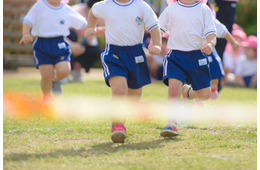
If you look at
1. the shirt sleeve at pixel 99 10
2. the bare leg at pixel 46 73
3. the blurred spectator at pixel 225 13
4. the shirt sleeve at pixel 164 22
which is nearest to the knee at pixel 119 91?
the shirt sleeve at pixel 99 10

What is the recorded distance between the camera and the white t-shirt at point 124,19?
4.00 metres

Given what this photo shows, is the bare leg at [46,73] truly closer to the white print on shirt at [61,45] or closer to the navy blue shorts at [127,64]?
the white print on shirt at [61,45]

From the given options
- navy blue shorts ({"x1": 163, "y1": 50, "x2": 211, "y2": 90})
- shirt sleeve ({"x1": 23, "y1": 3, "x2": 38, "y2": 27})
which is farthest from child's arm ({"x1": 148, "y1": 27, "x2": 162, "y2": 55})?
shirt sleeve ({"x1": 23, "y1": 3, "x2": 38, "y2": 27})

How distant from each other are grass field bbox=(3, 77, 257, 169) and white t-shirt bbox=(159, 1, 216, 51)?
0.77 metres

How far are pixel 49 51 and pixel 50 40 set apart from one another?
0.50 ft

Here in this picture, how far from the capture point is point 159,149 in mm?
3367

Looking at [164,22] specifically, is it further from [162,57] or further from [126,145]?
[162,57]

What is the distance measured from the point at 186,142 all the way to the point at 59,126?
125 centimetres

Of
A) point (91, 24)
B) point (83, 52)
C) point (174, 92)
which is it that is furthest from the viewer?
point (83, 52)

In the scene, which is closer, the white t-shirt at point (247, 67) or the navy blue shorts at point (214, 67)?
the navy blue shorts at point (214, 67)

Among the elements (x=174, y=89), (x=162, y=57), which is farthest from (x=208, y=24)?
(x=162, y=57)

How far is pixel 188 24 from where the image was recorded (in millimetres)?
4215

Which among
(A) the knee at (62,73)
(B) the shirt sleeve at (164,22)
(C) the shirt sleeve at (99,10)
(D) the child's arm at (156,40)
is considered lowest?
(A) the knee at (62,73)

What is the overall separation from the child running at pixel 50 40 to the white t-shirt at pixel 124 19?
1.88 meters
